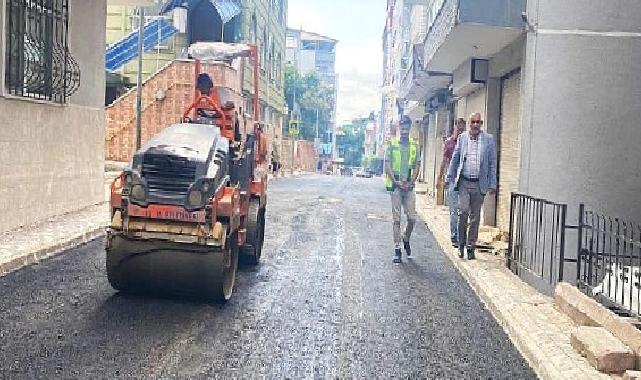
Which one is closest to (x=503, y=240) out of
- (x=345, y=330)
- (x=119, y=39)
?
(x=345, y=330)

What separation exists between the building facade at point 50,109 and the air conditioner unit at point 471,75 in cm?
762

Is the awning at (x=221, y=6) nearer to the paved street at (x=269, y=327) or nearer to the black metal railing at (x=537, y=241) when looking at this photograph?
the paved street at (x=269, y=327)

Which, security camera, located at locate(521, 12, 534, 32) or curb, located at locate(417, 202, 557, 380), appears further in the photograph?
security camera, located at locate(521, 12, 534, 32)

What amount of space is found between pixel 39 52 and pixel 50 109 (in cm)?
101

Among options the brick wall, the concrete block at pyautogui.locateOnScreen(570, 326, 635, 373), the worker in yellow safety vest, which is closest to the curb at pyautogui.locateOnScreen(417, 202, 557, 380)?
the concrete block at pyautogui.locateOnScreen(570, 326, 635, 373)

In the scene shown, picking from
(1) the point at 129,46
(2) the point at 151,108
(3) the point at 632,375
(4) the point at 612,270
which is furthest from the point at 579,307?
(1) the point at 129,46

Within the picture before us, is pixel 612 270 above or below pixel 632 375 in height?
above

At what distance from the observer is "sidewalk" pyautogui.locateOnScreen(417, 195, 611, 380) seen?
265 inches

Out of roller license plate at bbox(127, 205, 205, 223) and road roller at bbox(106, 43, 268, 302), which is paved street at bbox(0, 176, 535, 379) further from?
roller license plate at bbox(127, 205, 205, 223)

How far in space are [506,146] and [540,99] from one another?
4466mm

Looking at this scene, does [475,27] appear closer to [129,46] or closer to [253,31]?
[129,46]

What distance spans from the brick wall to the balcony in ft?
46.0

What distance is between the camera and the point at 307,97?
3031 inches

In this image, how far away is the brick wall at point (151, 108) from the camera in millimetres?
30375
